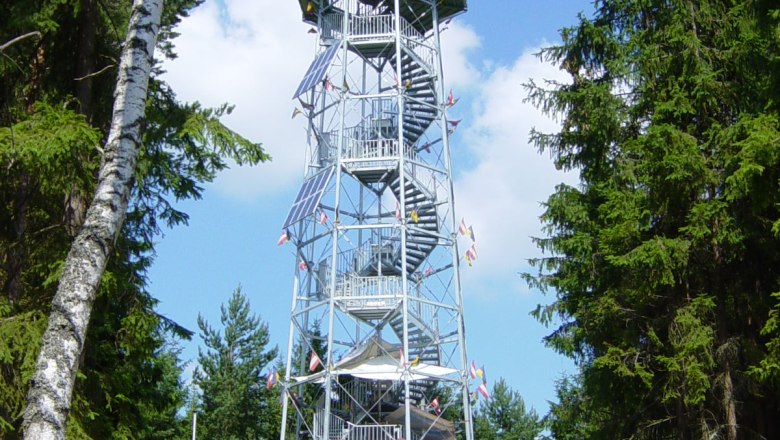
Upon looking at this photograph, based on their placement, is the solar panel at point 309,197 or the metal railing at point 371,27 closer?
the solar panel at point 309,197

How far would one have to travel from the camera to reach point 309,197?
2014 cm

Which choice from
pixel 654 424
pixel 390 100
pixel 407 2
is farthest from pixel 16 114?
pixel 407 2

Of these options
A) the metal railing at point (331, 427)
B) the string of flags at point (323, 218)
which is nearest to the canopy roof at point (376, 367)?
the metal railing at point (331, 427)

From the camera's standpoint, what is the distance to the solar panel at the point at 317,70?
20812 mm

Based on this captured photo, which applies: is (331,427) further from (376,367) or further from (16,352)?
(16,352)

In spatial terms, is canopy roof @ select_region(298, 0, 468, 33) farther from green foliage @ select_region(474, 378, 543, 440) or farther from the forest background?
green foliage @ select_region(474, 378, 543, 440)

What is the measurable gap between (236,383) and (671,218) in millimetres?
23837

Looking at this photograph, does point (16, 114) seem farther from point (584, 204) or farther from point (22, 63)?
point (584, 204)

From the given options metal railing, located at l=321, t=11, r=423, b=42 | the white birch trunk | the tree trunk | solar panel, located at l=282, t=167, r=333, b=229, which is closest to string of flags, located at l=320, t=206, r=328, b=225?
solar panel, located at l=282, t=167, r=333, b=229

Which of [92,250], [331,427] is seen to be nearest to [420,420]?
[331,427]

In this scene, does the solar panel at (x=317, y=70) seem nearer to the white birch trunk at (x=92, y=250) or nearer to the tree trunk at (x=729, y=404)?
the tree trunk at (x=729, y=404)

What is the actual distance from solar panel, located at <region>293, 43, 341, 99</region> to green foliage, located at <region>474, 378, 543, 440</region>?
18636 millimetres

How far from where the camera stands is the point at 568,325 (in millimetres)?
17031

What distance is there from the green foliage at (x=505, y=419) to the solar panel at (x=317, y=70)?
18.6m
